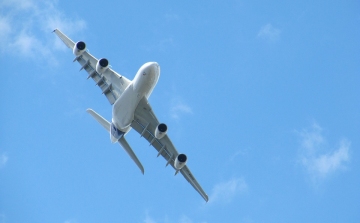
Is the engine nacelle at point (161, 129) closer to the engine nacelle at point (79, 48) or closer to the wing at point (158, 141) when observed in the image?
the wing at point (158, 141)

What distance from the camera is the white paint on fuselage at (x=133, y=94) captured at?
52844mm

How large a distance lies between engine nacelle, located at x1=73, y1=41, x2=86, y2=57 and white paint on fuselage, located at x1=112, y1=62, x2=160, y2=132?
6006 mm

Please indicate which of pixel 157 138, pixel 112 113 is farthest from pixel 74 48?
pixel 157 138

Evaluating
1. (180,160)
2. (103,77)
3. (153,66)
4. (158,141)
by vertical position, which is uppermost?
(103,77)

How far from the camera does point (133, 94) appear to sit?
181 ft

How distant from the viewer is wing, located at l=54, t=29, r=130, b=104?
58987mm

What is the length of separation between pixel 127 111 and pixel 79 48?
737 cm

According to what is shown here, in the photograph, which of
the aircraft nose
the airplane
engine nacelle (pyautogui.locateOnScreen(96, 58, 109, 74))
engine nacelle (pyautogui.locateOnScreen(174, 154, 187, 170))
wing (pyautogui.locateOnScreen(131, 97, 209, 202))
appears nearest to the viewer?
the aircraft nose

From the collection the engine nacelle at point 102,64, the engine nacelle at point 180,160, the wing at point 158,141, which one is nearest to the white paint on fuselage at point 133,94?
the wing at point 158,141

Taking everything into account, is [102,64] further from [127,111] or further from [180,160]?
[180,160]

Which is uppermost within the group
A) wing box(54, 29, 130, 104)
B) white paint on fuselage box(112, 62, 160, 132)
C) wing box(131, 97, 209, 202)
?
wing box(54, 29, 130, 104)

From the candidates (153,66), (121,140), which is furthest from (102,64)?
(121,140)

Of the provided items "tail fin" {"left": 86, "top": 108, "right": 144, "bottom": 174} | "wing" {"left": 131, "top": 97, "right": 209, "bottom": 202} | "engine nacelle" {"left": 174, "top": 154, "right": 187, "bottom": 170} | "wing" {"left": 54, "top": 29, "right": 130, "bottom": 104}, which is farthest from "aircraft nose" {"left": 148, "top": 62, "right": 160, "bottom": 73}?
"tail fin" {"left": 86, "top": 108, "right": 144, "bottom": 174}

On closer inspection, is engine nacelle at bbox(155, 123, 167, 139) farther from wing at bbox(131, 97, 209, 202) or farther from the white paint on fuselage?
the white paint on fuselage
